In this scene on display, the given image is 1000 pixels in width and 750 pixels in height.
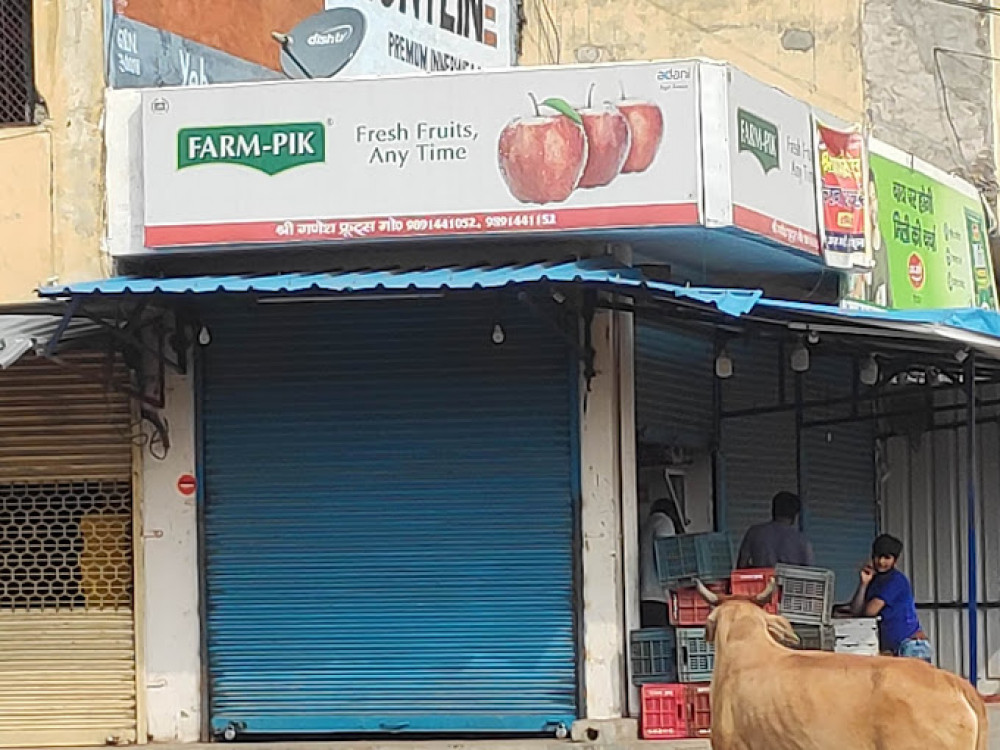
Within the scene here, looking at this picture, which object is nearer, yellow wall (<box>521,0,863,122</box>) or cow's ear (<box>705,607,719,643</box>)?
cow's ear (<box>705,607,719,643</box>)

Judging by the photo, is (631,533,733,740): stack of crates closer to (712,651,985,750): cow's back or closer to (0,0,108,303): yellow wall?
(712,651,985,750): cow's back

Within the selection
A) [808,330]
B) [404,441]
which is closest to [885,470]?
[808,330]

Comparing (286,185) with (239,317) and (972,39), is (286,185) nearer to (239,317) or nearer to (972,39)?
(239,317)

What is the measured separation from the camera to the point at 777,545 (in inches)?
508

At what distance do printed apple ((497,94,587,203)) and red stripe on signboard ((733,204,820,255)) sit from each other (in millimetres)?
1017

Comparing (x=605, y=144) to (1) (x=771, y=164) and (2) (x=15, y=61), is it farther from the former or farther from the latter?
(2) (x=15, y=61)

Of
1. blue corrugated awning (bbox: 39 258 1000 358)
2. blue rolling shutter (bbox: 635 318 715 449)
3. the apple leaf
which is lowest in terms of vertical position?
blue rolling shutter (bbox: 635 318 715 449)

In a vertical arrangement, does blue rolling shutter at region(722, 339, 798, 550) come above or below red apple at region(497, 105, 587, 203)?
below

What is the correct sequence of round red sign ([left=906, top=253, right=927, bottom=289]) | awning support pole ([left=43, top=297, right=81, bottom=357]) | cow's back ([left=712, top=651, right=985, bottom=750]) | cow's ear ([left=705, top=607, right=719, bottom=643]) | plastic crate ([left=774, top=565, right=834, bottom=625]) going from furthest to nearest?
round red sign ([left=906, top=253, right=927, bottom=289]), plastic crate ([left=774, top=565, right=834, bottom=625]), awning support pole ([left=43, top=297, right=81, bottom=357]), cow's ear ([left=705, top=607, right=719, bottom=643]), cow's back ([left=712, top=651, right=985, bottom=750])

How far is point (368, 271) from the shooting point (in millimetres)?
12016

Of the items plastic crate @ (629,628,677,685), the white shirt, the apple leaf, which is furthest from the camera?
the white shirt

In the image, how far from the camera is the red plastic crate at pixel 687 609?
12070mm

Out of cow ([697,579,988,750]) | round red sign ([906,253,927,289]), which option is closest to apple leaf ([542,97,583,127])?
cow ([697,579,988,750])

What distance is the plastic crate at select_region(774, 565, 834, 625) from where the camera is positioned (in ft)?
40.5
